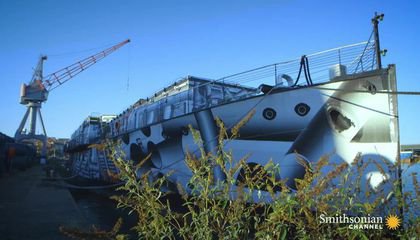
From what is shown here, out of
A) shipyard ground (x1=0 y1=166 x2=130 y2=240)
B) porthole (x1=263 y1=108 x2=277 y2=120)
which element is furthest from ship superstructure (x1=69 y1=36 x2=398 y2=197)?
shipyard ground (x1=0 y1=166 x2=130 y2=240)

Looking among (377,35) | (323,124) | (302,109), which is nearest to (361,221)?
(323,124)

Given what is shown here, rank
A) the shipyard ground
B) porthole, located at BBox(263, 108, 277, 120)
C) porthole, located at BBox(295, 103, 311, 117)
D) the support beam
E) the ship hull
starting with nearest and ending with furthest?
the shipyard ground → the ship hull → porthole, located at BBox(295, 103, 311, 117) → porthole, located at BBox(263, 108, 277, 120) → the support beam

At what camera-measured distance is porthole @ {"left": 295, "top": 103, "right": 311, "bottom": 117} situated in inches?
321

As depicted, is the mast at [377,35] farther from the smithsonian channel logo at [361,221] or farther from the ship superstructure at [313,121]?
the smithsonian channel logo at [361,221]

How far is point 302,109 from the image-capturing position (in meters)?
8.23

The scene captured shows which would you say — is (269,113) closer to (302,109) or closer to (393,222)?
(302,109)

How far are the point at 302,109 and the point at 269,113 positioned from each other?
3.14ft

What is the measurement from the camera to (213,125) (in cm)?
934

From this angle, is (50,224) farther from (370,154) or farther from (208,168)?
(370,154)

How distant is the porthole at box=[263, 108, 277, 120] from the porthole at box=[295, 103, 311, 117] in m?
0.66

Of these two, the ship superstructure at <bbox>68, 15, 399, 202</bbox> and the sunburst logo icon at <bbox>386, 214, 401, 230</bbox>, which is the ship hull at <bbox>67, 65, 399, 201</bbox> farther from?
the sunburst logo icon at <bbox>386, 214, 401, 230</bbox>

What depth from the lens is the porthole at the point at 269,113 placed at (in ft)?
28.3

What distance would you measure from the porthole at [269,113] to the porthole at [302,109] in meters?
0.66

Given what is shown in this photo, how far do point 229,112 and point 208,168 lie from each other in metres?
6.55
